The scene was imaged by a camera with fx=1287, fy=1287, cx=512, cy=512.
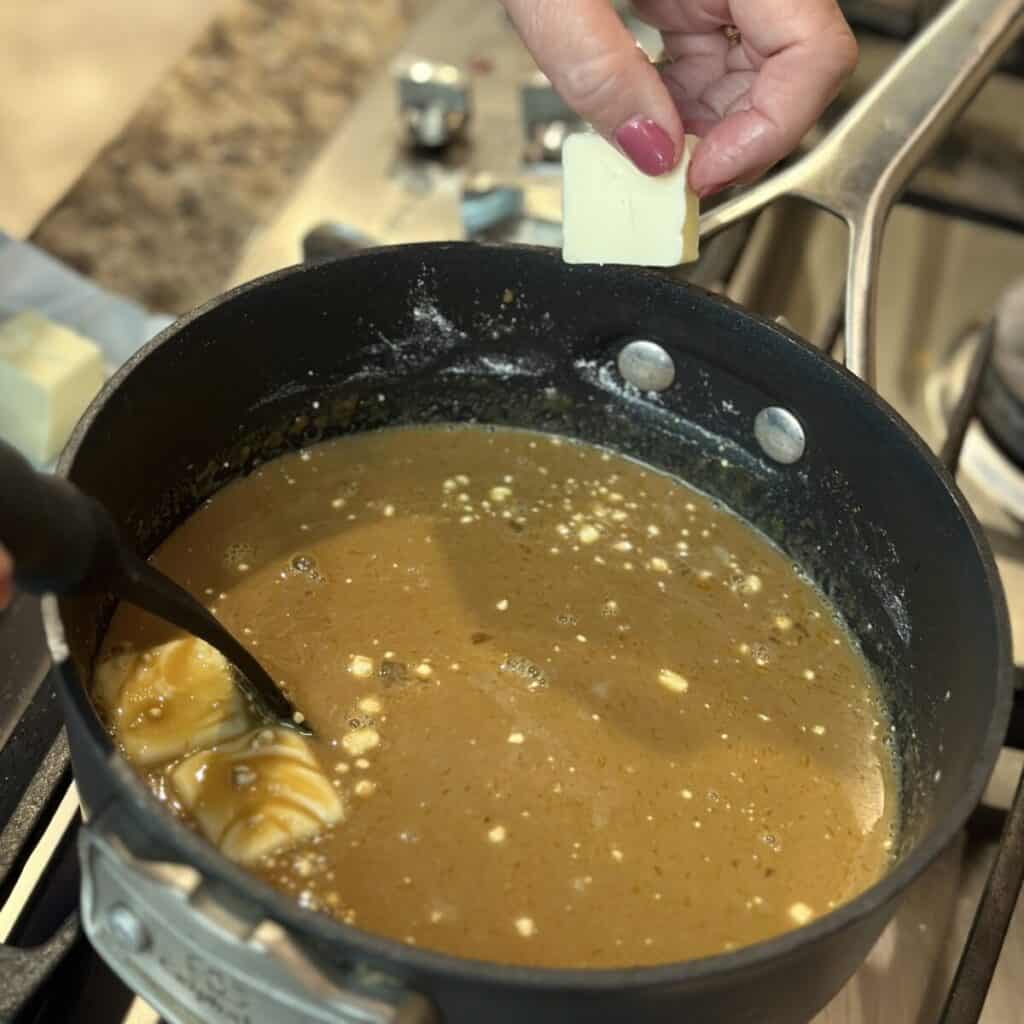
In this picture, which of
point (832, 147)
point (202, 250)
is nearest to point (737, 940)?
point (832, 147)

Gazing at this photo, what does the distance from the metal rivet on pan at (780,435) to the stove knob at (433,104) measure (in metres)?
0.58

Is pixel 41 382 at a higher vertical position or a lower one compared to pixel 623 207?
lower

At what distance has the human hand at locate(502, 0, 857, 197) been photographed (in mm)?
796

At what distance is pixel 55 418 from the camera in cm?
112

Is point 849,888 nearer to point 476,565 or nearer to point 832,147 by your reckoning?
point 476,565

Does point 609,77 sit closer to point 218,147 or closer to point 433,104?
point 433,104

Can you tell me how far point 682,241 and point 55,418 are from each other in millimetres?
584

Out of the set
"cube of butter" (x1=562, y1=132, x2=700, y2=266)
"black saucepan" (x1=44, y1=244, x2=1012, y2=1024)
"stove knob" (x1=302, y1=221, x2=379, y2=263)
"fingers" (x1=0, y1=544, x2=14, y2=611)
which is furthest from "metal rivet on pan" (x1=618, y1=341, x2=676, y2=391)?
"fingers" (x1=0, y1=544, x2=14, y2=611)

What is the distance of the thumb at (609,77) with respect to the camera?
2.60 feet

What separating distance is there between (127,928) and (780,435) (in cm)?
58

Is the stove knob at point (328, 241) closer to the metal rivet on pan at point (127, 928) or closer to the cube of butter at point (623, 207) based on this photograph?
the cube of butter at point (623, 207)

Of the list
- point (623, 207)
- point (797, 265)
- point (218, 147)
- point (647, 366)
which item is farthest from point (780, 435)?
point (218, 147)

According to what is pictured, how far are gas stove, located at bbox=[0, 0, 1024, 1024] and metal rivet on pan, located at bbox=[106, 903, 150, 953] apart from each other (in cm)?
22

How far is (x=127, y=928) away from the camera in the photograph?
0.56 metres
